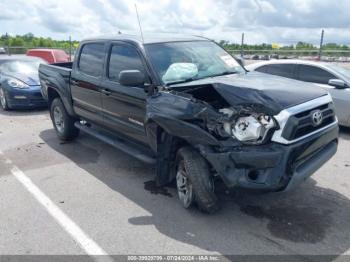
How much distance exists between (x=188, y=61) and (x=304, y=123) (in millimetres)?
1765

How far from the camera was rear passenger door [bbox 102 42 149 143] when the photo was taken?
189 inches

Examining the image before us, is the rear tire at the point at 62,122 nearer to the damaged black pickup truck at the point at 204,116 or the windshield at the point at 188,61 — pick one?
the damaged black pickup truck at the point at 204,116

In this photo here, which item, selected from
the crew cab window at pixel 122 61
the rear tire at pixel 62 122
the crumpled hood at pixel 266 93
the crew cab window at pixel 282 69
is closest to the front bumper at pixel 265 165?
the crumpled hood at pixel 266 93

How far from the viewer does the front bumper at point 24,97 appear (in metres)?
10.0

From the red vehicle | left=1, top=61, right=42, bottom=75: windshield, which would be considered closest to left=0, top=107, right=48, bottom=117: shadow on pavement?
left=1, top=61, right=42, bottom=75: windshield

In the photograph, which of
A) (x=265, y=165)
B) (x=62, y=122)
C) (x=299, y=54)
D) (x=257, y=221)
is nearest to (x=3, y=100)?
(x=62, y=122)

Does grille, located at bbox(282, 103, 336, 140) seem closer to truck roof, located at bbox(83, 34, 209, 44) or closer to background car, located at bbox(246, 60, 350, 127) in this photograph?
truck roof, located at bbox(83, 34, 209, 44)

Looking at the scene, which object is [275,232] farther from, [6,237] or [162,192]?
[6,237]

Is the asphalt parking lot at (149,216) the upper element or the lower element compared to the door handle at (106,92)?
lower

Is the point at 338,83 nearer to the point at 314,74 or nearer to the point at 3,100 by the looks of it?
the point at 314,74

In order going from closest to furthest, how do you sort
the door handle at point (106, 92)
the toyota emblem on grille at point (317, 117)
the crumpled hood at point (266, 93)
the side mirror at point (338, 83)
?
the crumpled hood at point (266, 93) → the toyota emblem on grille at point (317, 117) → the door handle at point (106, 92) → the side mirror at point (338, 83)

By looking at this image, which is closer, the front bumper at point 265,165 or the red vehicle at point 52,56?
the front bumper at point 265,165

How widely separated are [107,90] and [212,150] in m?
2.30

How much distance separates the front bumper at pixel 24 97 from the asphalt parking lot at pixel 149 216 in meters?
4.41
